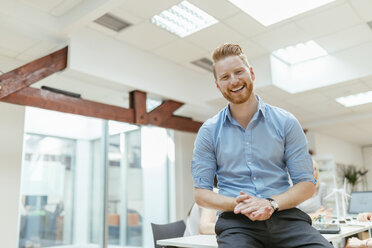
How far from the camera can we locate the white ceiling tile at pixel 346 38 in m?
4.93

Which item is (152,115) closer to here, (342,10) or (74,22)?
(74,22)

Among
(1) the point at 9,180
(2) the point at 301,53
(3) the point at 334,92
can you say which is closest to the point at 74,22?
(1) the point at 9,180

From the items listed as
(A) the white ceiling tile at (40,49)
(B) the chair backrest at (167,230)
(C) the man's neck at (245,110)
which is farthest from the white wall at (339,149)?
(C) the man's neck at (245,110)

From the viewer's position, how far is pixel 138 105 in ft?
17.8

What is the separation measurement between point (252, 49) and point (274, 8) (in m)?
0.90

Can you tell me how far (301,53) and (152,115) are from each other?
2.72m

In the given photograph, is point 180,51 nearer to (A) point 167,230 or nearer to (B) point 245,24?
(B) point 245,24

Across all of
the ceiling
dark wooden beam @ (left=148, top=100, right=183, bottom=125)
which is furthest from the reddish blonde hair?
dark wooden beam @ (left=148, top=100, right=183, bottom=125)

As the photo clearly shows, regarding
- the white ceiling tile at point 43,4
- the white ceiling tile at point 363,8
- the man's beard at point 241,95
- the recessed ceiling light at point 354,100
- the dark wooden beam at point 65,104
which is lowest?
the man's beard at point 241,95

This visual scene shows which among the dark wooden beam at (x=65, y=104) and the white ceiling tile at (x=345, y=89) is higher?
the white ceiling tile at (x=345, y=89)

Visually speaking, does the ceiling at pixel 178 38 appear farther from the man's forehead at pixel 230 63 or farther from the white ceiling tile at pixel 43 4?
→ the man's forehead at pixel 230 63

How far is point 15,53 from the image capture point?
490cm

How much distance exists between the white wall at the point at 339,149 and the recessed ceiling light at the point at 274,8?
5.60 metres

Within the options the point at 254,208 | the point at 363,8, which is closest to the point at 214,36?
the point at 363,8
